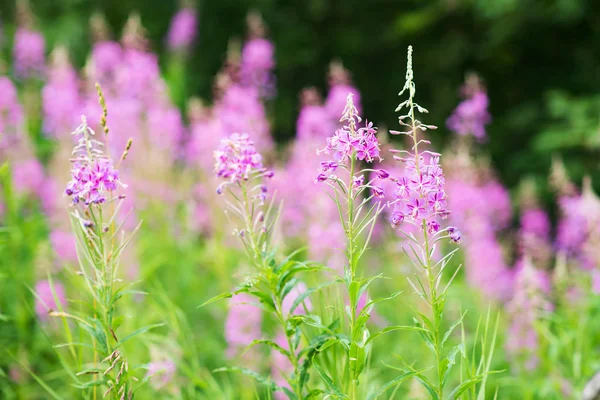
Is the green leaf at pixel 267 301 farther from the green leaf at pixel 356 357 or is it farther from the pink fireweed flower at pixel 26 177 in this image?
the pink fireweed flower at pixel 26 177

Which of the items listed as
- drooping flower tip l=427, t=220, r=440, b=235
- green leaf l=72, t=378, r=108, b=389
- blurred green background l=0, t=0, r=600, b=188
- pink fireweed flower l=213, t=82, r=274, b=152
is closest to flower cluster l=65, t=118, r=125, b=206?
green leaf l=72, t=378, r=108, b=389

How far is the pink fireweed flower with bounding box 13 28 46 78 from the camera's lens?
5879mm

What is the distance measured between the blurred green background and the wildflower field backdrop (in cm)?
3

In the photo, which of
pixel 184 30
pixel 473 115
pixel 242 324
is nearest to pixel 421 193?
pixel 242 324

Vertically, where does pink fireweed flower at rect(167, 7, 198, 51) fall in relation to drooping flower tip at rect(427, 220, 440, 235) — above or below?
above

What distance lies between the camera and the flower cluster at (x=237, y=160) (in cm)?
199

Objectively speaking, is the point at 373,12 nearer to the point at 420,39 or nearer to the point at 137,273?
the point at 420,39

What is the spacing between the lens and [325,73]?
9125 millimetres

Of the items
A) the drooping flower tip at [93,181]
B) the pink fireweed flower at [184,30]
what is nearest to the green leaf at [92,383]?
the drooping flower tip at [93,181]

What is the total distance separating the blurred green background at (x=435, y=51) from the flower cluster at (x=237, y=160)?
447 centimetres

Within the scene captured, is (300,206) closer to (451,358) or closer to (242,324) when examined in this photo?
(242,324)

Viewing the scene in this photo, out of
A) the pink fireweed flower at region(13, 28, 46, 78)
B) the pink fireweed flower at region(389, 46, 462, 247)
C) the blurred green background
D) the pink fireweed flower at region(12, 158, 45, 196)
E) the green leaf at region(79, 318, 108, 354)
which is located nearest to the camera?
the pink fireweed flower at region(389, 46, 462, 247)

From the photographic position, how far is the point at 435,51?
826 centimetres

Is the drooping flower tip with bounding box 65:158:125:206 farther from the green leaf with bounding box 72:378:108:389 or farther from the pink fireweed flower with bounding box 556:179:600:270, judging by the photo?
the pink fireweed flower with bounding box 556:179:600:270
